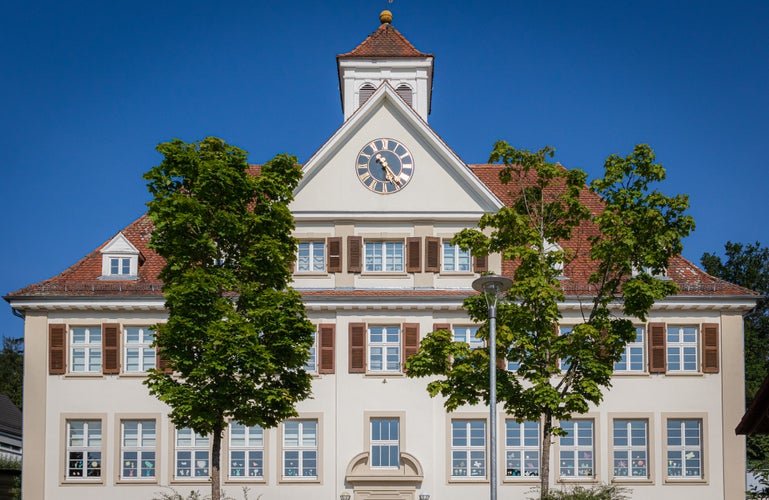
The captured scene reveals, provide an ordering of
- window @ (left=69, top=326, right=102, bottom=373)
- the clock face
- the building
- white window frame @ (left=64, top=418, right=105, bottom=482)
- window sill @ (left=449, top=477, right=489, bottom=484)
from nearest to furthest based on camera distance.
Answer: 1. window sill @ (left=449, top=477, right=489, bottom=484)
2. the building
3. white window frame @ (left=64, top=418, right=105, bottom=482)
4. window @ (left=69, top=326, right=102, bottom=373)
5. the clock face

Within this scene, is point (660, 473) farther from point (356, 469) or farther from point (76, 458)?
point (76, 458)

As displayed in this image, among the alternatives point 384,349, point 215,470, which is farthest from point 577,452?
point 215,470

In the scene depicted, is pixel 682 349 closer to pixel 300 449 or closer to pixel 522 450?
pixel 522 450

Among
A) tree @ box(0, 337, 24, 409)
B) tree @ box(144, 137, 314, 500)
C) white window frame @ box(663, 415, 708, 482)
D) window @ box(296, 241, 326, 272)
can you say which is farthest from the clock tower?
tree @ box(0, 337, 24, 409)

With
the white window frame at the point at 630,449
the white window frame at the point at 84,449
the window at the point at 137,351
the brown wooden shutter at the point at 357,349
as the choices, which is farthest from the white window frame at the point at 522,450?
the white window frame at the point at 84,449

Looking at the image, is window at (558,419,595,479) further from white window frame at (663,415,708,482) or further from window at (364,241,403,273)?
window at (364,241,403,273)

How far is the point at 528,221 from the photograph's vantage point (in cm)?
2844

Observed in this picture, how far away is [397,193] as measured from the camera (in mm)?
38062

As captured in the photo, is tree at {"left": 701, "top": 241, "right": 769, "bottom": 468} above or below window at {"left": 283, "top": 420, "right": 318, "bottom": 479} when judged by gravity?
above

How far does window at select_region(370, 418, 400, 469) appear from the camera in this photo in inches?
1452

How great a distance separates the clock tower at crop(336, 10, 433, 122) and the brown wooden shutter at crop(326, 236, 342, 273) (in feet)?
22.6

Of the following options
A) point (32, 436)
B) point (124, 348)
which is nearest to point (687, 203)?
point (124, 348)

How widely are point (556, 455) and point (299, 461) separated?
27.3 feet

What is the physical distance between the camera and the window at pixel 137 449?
37281 millimetres
